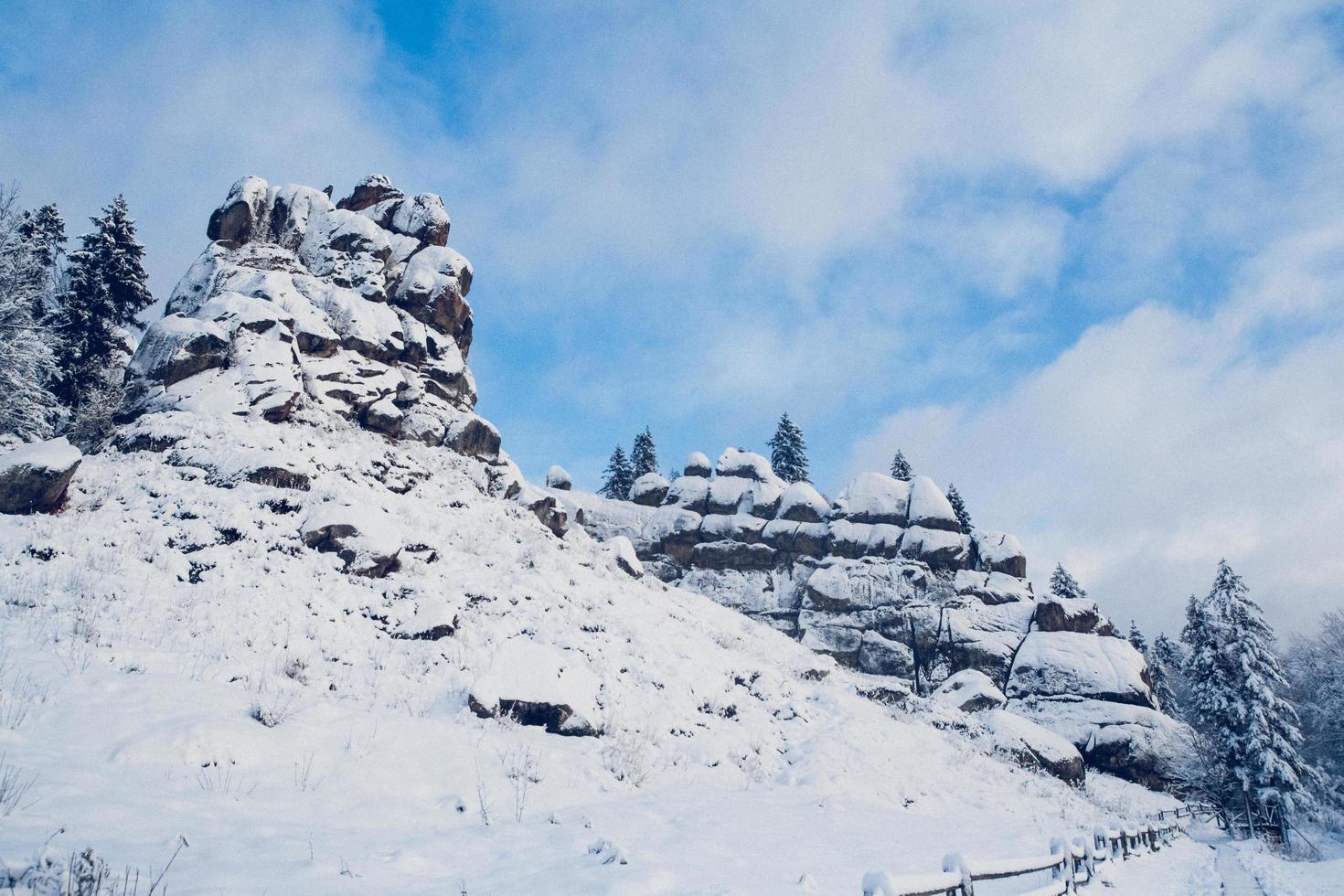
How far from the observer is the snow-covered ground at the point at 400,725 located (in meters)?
5.34

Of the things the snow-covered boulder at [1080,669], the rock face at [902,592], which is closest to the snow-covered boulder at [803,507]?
the rock face at [902,592]

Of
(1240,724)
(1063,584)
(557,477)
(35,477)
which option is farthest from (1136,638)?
(35,477)

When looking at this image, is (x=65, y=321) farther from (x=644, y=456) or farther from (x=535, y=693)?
(x=644, y=456)

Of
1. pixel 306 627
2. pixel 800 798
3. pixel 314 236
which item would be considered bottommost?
pixel 800 798

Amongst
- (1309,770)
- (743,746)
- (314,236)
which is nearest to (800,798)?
(743,746)

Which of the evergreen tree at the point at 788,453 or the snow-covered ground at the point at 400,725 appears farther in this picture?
the evergreen tree at the point at 788,453

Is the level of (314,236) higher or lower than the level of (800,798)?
higher

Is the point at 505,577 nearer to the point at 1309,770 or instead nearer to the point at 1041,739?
the point at 1041,739

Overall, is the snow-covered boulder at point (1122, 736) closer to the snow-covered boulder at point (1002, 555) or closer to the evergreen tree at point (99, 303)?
the snow-covered boulder at point (1002, 555)

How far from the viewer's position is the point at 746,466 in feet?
175

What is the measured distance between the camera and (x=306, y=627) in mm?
11789

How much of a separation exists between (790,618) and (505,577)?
30.8 metres

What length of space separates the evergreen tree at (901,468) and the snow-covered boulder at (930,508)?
1035cm

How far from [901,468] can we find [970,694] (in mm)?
33214
